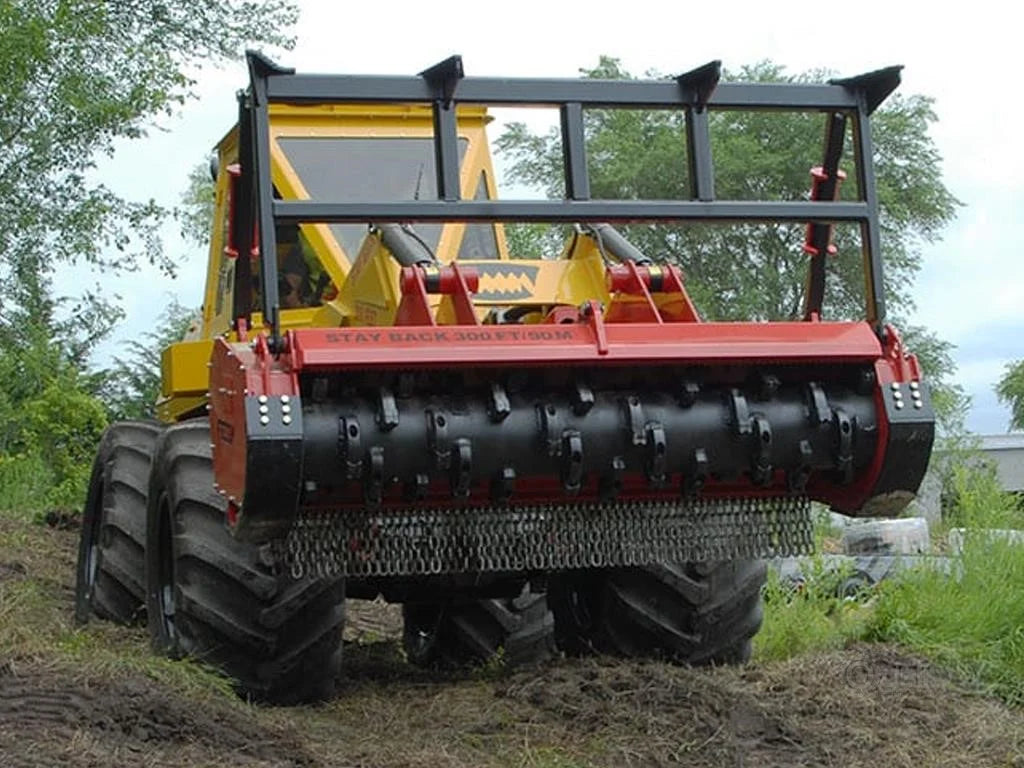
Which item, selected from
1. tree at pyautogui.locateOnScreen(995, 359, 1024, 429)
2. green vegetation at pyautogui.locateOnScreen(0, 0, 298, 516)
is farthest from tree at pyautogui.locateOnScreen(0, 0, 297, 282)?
tree at pyautogui.locateOnScreen(995, 359, 1024, 429)

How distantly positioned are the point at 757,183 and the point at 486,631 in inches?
1044

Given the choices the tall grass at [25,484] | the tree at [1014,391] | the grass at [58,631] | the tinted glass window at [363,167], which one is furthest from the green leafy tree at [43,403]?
the tree at [1014,391]

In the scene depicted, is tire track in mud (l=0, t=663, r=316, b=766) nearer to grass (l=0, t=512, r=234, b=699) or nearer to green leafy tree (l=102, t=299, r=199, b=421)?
grass (l=0, t=512, r=234, b=699)

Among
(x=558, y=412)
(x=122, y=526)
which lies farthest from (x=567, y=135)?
(x=122, y=526)

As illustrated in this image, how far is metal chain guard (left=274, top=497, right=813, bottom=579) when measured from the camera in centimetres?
590

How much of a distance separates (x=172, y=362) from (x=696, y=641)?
2522 millimetres

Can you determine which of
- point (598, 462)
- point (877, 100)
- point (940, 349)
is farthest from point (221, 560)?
point (940, 349)

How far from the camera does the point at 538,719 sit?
6176 millimetres

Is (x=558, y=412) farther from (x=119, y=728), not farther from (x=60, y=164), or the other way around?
(x=60, y=164)

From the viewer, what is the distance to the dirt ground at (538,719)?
5.38 m

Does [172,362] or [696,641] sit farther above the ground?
[172,362]

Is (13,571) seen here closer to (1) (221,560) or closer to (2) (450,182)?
(1) (221,560)

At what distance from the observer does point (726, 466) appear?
5965 mm

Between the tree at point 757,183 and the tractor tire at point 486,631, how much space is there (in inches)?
894
